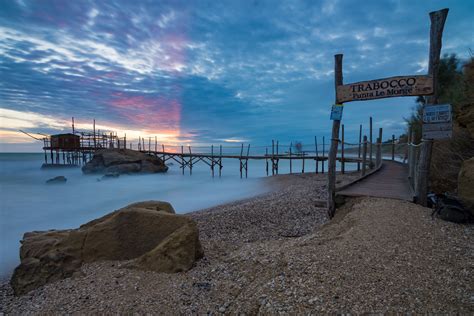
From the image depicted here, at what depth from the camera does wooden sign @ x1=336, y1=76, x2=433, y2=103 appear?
5375 millimetres

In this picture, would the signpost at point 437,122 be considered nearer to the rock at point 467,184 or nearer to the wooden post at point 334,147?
the rock at point 467,184

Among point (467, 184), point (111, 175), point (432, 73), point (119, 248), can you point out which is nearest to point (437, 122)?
point (432, 73)

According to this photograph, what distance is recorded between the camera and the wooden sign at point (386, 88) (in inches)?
212

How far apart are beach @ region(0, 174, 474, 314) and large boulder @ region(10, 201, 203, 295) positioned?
219 mm

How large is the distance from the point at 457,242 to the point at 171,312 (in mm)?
3896

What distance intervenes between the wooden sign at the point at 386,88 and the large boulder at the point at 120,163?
1139 inches

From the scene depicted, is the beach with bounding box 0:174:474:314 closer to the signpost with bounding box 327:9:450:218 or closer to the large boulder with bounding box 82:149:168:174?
the signpost with bounding box 327:9:450:218

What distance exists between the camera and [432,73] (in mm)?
5301

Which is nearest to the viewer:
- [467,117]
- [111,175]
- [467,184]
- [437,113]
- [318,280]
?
[318,280]

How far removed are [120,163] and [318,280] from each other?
105 feet

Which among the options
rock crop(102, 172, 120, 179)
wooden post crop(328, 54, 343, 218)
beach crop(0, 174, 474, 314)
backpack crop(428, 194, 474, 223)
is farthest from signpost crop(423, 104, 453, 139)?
rock crop(102, 172, 120, 179)

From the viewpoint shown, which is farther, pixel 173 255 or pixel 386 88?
pixel 386 88

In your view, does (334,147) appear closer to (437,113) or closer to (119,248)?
(437,113)

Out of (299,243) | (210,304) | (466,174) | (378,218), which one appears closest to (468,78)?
(466,174)
